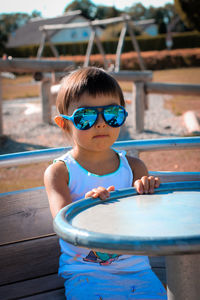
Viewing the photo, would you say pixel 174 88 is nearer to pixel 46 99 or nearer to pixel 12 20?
pixel 46 99

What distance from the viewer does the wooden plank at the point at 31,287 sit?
62.2 inches

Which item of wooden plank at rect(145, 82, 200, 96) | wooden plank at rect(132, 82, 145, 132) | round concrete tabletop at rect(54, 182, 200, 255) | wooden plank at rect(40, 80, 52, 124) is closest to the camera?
round concrete tabletop at rect(54, 182, 200, 255)

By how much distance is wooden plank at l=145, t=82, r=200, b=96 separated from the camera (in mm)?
7484

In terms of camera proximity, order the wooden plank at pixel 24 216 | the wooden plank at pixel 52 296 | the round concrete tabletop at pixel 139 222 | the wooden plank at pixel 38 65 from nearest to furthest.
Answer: the round concrete tabletop at pixel 139 222 → the wooden plank at pixel 52 296 → the wooden plank at pixel 24 216 → the wooden plank at pixel 38 65

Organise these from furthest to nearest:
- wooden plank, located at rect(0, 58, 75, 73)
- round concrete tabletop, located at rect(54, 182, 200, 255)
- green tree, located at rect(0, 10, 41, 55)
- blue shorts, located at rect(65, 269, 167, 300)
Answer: green tree, located at rect(0, 10, 41, 55)
wooden plank, located at rect(0, 58, 75, 73)
blue shorts, located at rect(65, 269, 167, 300)
round concrete tabletop, located at rect(54, 182, 200, 255)

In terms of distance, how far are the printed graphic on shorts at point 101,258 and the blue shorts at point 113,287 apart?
0.04 metres

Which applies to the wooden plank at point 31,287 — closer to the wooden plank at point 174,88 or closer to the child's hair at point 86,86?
the child's hair at point 86,86

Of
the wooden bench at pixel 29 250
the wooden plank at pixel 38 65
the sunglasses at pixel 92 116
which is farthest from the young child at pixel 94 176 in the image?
the wooden plank at pixel 38 65

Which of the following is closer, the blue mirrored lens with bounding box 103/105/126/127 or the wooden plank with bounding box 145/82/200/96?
the blue mirrored lens with bounding box 103/105/126/127

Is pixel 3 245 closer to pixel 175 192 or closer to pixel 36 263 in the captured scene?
pixel 36 263

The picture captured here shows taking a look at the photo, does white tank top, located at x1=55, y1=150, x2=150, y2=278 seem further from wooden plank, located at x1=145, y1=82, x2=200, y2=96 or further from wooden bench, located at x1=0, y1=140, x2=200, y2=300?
wooden plank, located at x1=145, y1=82, x2=200, y2=96

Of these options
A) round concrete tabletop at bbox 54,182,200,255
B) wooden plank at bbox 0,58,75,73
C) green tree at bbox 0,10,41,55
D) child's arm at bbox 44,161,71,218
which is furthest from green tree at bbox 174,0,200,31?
green tree at bbox 0,10,41,55

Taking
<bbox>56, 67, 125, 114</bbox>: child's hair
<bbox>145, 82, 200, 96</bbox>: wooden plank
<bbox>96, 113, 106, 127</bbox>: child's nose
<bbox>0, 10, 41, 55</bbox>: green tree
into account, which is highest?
<bbox>0, 10, 41, 55</bbox>: green tree

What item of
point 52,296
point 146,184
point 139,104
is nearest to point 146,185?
point 146,184
